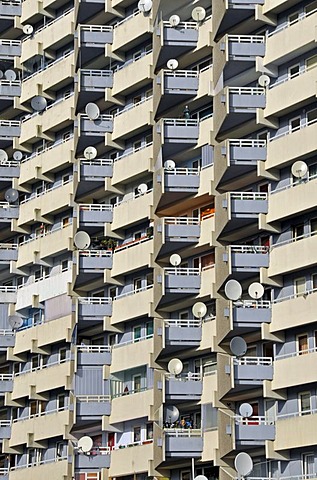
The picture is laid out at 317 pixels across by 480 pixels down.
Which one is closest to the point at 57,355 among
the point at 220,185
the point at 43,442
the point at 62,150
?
the point at 43,442

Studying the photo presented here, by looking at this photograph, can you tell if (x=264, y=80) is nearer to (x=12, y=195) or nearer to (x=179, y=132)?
(x=179, y=132)

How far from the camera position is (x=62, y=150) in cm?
7594

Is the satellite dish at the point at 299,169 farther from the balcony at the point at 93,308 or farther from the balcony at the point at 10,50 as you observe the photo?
the balcony at the point at 10,50

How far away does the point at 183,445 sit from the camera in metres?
62.0

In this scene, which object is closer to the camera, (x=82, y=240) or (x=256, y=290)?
(x=256, y=290)

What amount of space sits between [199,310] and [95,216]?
1018cm

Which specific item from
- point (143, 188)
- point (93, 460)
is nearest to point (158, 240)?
point (143, 188)

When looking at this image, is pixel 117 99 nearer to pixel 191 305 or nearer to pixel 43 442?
pixel 191 305

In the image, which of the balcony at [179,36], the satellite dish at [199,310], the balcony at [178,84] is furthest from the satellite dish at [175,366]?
the balcony at [179,36]

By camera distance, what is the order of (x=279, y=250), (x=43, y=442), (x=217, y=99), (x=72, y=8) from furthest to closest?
(x=72, y=8)
(x=43, y=442)
(x=217, y=99)
(x=279, y=250)

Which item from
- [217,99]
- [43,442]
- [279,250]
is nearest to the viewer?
[279,250]

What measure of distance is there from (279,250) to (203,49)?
12.2m

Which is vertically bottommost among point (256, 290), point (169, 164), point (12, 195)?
point (256, 290)

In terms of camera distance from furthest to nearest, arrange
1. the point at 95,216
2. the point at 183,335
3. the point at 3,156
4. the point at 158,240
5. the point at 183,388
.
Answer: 1. the point at 3,156
2. the point at 95,216
3. the point at 158,240
4. the point at 183,335
5. the point at 183,388
